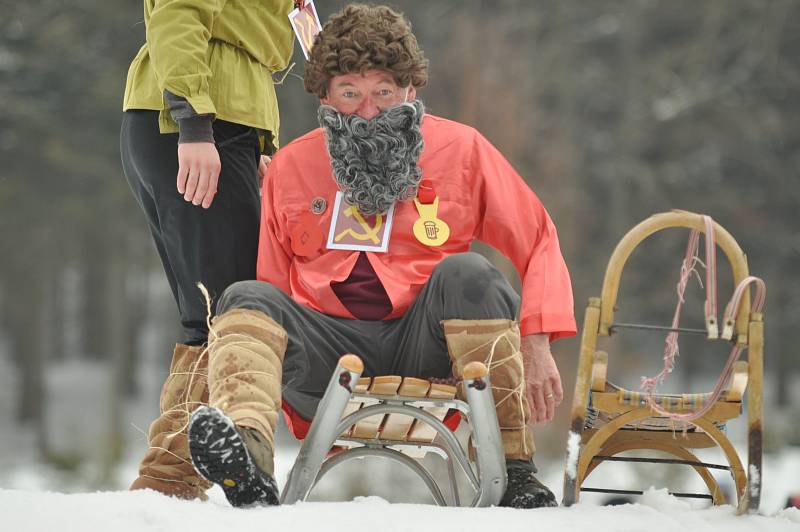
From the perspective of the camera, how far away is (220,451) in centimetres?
213

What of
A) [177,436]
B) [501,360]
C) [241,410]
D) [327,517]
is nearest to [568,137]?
[177,436]

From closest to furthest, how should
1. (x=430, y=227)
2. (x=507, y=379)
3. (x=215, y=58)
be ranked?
1. (x=507, y=379)
2. (x=430, y=227)
3. (x=215, y=58)

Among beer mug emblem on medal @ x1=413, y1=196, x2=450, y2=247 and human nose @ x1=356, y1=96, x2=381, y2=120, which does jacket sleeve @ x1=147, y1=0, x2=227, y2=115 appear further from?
beer mug emblem on medal @ x1=413, y1=196, x2=450, y2=247

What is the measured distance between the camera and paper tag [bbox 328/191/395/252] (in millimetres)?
2727

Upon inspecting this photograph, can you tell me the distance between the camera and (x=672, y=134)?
17.8 m

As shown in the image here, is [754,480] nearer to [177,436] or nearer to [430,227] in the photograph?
[430,227]

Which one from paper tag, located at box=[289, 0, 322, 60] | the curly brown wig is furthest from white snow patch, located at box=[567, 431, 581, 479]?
paper tag, located at box=[289, 0, 322, 60]

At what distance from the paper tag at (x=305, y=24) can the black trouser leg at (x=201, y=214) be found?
258mm

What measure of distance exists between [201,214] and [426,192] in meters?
0.54

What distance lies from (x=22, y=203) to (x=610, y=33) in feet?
29.8

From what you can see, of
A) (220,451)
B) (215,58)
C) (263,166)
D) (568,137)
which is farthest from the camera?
(568,137)

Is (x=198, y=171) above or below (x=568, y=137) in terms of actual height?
below

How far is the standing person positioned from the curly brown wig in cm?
22

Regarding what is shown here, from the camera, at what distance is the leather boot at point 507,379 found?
8.16 ft
